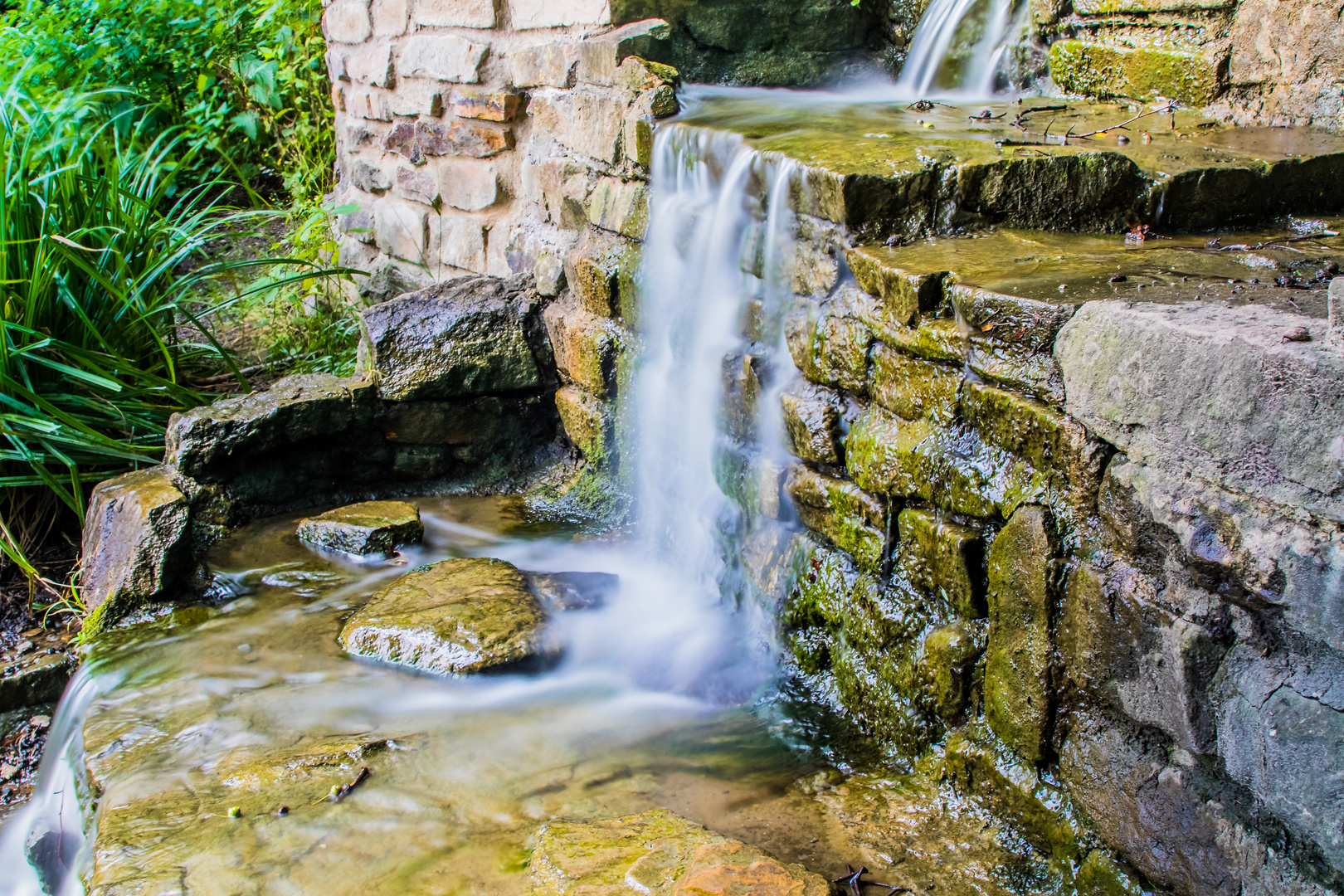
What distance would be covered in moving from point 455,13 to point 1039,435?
126 inches

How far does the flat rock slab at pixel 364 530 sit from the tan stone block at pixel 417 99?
5.98ft

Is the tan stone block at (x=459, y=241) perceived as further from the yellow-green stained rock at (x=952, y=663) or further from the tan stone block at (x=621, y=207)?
the yellow-green stained rock at (x=952, y=663)

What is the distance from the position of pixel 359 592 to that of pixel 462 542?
1.52 feet

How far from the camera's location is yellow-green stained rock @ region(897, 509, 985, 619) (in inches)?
80.9

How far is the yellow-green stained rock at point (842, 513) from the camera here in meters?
2.33

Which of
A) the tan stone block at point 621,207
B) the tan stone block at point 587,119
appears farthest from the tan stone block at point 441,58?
the tan stone block at point 621,207

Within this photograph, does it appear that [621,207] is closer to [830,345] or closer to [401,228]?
[830,345]

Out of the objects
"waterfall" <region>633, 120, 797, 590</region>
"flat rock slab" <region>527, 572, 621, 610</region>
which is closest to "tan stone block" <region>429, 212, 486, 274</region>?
"waterfall" <region>633, 120, 797, 590</region>

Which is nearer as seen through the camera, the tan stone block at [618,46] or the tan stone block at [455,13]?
the tan stone block at [618,46]

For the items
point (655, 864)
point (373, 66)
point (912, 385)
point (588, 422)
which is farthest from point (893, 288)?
point (373, 66)

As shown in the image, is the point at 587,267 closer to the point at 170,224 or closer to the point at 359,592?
the point at 359,592

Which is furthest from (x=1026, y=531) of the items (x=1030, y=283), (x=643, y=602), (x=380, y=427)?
(x=380, y=427)

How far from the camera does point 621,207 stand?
343 cm

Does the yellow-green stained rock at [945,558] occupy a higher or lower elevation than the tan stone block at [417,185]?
lower
